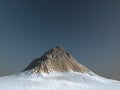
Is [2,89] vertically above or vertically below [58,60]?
below

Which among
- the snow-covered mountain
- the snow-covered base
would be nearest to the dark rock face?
the snow-covered mountain

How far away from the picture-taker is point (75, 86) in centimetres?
4762

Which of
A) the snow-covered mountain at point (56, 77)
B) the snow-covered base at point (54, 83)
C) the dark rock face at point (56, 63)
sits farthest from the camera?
the dark rock face at point (56, 63)

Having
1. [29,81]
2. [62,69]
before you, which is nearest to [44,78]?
[29,81]

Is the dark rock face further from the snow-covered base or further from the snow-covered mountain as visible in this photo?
the snow-covered base

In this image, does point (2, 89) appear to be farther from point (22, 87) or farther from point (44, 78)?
point (44, 78)

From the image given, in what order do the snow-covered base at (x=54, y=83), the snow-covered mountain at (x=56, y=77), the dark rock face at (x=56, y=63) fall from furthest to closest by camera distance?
the dark rock face at (x=56, y=63), the snow-covered mountain at (x=56, y=77), the snow-covered base at (x=54, y=83)

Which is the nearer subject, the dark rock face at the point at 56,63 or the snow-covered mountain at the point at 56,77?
the snow-covered mountain at the point at 56,77

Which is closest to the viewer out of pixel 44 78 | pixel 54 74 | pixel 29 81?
pixel 29 81

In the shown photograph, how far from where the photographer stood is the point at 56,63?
207 ft

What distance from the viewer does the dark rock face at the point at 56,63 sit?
60.1 metres

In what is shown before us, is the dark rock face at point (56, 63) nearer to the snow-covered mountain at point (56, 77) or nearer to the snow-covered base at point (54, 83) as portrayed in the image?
the snow-covered mountain at point (56, 77)

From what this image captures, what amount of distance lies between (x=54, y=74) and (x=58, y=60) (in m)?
6.35

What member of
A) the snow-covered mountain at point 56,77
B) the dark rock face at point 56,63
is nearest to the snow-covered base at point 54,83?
the snow-covered mountain at point 56,77
